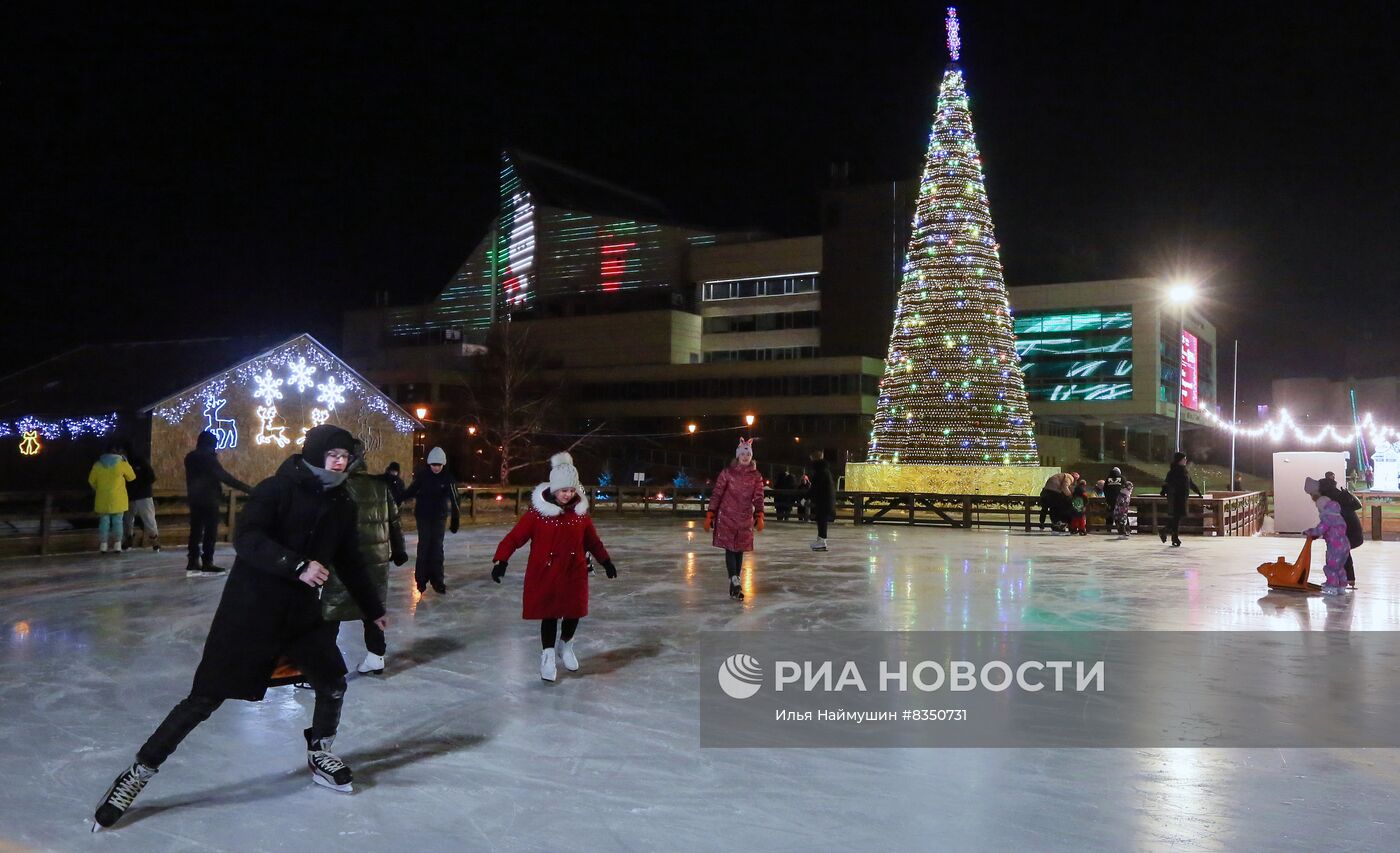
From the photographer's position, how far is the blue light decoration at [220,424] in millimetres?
18109

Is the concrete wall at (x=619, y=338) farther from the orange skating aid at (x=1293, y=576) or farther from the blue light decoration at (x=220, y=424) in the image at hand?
the orange skating aid at (x=1293, y=576)

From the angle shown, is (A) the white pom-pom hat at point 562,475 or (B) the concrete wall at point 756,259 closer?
(A) the white pom-pom hat at point 562,475

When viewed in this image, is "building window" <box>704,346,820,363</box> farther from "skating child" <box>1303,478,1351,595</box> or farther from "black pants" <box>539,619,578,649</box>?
"black pants" <box>539,619,578,649</box>

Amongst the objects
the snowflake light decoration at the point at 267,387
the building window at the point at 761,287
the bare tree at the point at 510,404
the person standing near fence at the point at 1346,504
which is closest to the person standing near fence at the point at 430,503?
the person standing near fence at the point at 1346,504

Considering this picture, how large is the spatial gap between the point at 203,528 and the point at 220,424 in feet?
24.2

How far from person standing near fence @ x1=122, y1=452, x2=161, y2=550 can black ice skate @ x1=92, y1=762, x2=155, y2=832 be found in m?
11.6

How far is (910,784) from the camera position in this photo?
170 inches

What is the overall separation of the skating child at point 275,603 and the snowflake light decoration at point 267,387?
16.5m

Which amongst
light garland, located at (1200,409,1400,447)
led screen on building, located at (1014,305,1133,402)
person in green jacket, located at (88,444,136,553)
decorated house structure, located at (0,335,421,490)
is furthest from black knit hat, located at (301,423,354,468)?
led screen on building, located at (1014,305,1133,402)

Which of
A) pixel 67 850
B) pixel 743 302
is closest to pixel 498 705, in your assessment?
pixel 67 850

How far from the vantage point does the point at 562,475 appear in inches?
239

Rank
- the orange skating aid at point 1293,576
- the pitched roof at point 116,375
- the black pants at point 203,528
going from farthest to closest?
1. the pitched roof at point 116,375
2. the black pants at point 203,528
3. the orange skating aid at point 1293,576

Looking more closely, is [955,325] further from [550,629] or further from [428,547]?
[550,629]


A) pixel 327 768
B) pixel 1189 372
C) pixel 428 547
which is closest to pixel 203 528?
pixel 428 547
